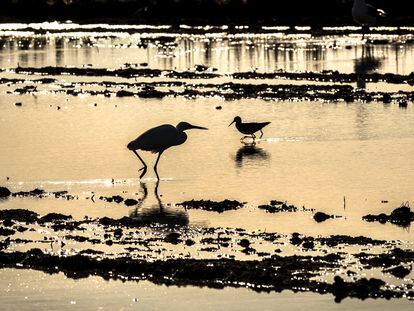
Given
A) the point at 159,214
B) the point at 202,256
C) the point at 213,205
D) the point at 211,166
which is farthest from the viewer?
the point at 211,166

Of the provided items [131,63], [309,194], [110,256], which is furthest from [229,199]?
[131,63]

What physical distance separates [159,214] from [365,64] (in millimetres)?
23291

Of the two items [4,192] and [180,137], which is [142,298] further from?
[180,137]

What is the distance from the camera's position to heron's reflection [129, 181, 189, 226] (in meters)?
14.7

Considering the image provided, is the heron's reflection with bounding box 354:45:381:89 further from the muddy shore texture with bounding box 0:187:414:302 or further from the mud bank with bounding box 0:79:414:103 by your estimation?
the muddy shore texture with bounding box 0:187:414:302

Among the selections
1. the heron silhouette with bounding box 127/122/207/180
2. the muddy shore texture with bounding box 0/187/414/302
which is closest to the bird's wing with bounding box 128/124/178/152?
the heron silhouette with bounding box 127/122/207/180

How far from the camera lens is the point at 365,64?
37.8m

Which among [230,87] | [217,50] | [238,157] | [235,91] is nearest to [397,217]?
[238,157]

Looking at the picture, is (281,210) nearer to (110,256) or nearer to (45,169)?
(110,256)

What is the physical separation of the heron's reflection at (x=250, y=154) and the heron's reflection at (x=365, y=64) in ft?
33.5

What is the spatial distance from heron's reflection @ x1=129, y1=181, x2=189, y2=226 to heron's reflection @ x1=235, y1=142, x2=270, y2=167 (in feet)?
11.9

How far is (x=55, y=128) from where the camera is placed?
80.5ft

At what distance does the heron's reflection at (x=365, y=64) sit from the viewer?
32606mm

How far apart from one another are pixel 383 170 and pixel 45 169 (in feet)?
16.5
